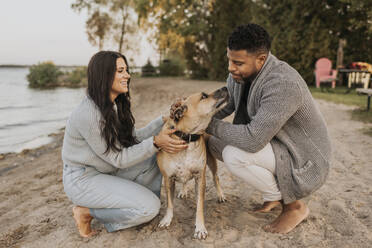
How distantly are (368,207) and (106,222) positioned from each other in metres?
2.54

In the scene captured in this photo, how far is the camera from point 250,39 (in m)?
2.43

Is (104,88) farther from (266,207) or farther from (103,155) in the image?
A: (266,207)

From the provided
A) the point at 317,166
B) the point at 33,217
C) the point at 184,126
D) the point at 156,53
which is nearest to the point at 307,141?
the point at 317,166

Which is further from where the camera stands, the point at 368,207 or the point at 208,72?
the point at 208,72

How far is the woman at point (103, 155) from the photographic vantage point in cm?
253

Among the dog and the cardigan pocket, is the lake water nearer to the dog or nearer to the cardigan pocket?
the dog

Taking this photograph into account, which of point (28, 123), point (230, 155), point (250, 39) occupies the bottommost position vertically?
point (28, 123)

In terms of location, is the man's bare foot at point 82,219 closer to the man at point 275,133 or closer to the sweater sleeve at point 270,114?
the man at point 275,133

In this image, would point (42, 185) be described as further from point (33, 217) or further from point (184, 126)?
point (184, 126)

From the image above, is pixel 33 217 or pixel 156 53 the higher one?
pixel 156 53

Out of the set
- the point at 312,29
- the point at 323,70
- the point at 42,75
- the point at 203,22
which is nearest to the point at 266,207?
the point at 323,70

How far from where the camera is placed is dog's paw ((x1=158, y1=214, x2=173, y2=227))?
2.76 meters

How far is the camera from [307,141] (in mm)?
2465

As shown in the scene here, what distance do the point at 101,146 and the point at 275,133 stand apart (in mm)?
1479
